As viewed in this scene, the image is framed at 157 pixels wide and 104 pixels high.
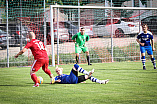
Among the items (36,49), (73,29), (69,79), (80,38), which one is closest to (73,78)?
(69,79)

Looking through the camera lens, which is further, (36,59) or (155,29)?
(155,29)

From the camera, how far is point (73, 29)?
18.8m

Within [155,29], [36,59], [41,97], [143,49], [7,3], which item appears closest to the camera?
[41,97]

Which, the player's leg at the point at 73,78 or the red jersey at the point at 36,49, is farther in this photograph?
the red jersey at the point at 36,49

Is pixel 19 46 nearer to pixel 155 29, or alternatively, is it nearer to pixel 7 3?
pixel 7 3

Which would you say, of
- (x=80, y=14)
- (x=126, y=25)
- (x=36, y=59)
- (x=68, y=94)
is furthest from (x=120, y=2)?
(x=68, y=94)

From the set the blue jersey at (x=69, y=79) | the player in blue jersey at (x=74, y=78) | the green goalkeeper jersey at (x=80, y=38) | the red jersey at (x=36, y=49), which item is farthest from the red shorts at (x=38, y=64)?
the green goalkeeper jersey at (x=80, y=38)

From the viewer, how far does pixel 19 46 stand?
1803cm

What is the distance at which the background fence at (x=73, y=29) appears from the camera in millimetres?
→ 17703

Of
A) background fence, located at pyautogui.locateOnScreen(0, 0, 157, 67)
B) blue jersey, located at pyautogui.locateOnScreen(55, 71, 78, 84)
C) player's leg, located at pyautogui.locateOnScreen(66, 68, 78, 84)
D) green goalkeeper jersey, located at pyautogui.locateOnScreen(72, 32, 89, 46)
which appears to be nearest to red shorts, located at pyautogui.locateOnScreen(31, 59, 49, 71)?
blue jersey, located at pyautogui.locateOnScreen(55, 71, 78, 84)

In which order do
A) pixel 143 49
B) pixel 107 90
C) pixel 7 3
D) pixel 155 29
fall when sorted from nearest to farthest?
pixel 107 90 < pixel 143 49 < pixel 7 3 < pixel 155 29

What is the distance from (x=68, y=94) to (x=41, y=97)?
687mm

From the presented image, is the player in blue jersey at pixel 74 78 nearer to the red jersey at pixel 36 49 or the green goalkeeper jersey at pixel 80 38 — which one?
the red jersey at pixel 36 49

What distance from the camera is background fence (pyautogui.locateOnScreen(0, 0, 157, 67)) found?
17703mm
